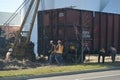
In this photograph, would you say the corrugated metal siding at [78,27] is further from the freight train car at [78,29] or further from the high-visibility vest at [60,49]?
the high-visibility vest at [60,49]

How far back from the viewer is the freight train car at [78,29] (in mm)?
23031

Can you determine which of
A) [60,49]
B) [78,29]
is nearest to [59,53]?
[60,49]

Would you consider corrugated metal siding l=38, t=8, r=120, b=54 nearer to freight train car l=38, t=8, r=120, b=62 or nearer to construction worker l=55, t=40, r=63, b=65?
freight train car l=38, t=8, r=120, b=62

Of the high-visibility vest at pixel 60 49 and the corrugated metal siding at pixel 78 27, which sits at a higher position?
the corrugated metal siding at pixel 78 27

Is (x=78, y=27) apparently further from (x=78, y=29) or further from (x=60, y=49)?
(x=60, y=49)

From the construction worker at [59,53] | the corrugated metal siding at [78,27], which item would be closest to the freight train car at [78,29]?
the corrugated metal siding at [78,27]

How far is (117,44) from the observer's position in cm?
2655

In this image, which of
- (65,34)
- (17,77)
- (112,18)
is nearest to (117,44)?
(112,18)

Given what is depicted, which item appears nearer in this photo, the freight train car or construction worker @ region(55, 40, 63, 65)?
construction worker @ region(55, 40, 63, 65)

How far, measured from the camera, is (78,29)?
23.5 meters

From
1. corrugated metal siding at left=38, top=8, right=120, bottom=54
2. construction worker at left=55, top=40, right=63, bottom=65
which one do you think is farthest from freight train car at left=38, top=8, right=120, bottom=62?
construction worker at left=55, top=40, right=63, bottom=65

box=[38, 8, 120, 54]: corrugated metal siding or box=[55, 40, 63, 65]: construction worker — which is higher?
box=[38, 8, 120, 54]: corrugated metal siding

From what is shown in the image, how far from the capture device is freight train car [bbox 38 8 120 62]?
23.0 m

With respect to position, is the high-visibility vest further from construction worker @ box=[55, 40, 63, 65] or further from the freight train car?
the freight train car
